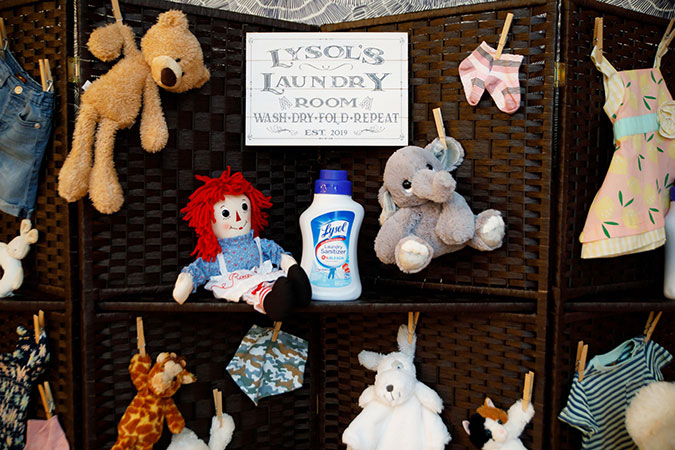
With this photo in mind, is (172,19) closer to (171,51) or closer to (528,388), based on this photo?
(171,51)

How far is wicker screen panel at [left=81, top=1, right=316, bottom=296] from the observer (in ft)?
4.29

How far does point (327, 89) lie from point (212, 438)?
913 mm

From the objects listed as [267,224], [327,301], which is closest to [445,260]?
[327,301]

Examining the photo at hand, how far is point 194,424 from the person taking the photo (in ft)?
4.66

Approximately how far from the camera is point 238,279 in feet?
4.29

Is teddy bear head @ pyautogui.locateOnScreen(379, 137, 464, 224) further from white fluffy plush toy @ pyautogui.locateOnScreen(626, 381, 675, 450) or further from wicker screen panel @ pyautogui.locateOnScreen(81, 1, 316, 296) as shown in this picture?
white fluffy plush toy @ pyautogui.locateOnScreen(626, 381, 675, 450)

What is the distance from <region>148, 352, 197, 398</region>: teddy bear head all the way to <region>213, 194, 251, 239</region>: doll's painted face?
31 centimetres

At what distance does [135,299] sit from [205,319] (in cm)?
18

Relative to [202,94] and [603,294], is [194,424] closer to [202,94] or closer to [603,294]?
[202,94]

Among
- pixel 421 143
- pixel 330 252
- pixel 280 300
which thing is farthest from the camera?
pixel 421 143

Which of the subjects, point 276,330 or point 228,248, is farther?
point 276,330

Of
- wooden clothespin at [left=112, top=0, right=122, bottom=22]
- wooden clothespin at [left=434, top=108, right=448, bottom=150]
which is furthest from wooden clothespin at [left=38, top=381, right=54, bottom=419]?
wooden clothespin at [left=434, top=108, right=448, bottom=150]

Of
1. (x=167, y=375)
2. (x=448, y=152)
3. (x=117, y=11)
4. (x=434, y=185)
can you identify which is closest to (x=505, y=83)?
(x=448, y=152)

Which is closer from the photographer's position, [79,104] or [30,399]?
[79,104]
